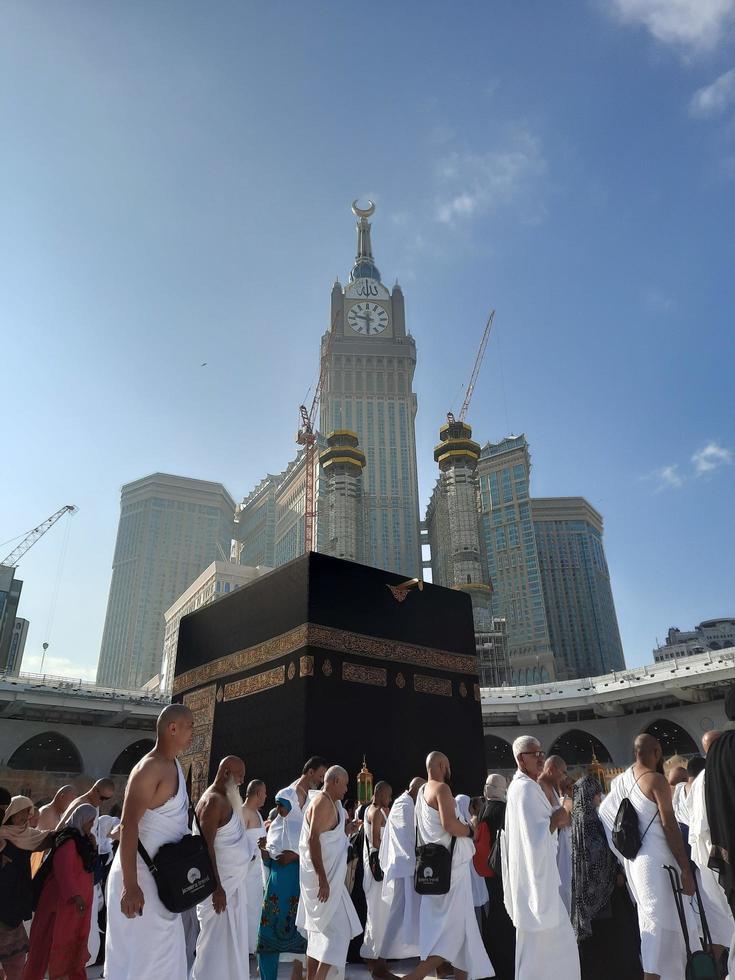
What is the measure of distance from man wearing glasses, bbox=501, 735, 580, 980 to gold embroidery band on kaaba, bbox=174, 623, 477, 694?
6.83 m

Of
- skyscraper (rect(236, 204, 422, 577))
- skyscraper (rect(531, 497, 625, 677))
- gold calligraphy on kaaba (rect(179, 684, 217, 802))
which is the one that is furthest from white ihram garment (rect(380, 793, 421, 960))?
skyscraper (rect(531, 497, 625, 677))

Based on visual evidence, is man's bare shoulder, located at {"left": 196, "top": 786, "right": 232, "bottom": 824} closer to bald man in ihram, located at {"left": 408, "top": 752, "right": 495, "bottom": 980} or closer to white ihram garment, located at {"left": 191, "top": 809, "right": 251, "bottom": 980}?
white ihram garment, located at {"left": 191, "top": 809, "right": 251, "bottom": 980}

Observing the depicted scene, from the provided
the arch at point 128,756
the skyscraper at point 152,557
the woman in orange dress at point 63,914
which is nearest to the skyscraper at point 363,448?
the skyscraper at point 152,557

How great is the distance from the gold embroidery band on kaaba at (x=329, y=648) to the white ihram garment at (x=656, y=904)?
23.5ft

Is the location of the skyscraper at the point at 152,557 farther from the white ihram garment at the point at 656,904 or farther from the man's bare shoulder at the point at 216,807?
the white ihram garment at the point at 656,904

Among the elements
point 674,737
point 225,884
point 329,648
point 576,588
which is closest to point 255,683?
point 329,648

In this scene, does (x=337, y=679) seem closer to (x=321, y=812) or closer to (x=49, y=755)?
(x=321, y=812)

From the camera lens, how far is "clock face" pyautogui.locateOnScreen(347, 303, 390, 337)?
3307 inches

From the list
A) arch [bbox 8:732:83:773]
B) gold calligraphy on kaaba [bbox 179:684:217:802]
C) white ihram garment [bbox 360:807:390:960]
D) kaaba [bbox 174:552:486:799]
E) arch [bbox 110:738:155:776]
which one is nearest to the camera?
white ihram garment [bbox 360:807:390:960]

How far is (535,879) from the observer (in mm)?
3389

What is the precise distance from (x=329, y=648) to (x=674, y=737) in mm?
25433

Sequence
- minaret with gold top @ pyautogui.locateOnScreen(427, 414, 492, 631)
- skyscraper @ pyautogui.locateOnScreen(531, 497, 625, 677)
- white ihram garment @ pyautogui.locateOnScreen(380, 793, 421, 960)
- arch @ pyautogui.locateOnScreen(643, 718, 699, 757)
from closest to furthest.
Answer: white ihram garment @ pyautogui.locateOnScreen(380, 793, 421, 960)
arch @ pyautogui.locateOnScreen(643, 718, 699, 757)
minaret with gold top @ pyautogui.locateOnScreen(427, 414, 492, 631)
skyscraper @ pyautogui.locateOnScreen(531, 497, 625, 677)

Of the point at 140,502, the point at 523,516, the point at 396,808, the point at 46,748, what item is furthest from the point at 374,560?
the point at 396,808

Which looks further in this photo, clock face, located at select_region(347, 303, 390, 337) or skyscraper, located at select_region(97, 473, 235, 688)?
skyscraper, located at select_region(97, 473, 235, 688)
